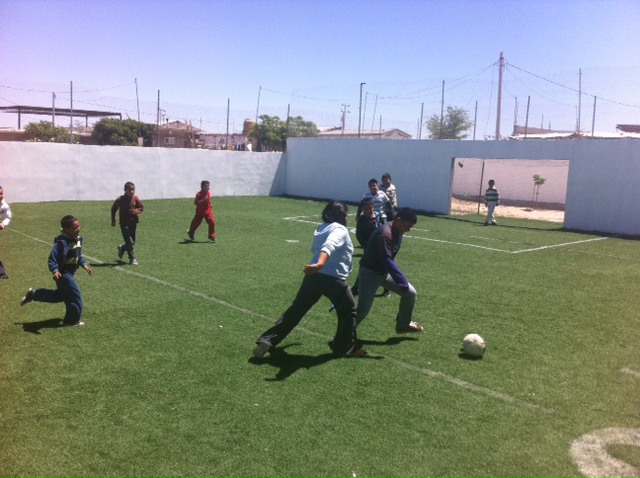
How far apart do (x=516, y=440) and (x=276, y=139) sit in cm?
4337

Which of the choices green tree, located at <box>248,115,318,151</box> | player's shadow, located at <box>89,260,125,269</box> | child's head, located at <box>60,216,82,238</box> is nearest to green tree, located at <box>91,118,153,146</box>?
green tree, located at <box>248,115,318,151</box>

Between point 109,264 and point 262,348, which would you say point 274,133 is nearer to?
point 109,264

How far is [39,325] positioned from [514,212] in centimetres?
2742

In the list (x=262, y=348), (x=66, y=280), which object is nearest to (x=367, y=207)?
(x=262, y=348)

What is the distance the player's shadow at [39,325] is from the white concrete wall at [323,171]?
1832 cm

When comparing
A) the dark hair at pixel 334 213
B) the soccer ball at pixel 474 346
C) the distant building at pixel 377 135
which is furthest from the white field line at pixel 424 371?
the distant building at pixel 377 135

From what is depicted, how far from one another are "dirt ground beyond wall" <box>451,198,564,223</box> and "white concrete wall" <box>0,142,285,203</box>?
11400mm

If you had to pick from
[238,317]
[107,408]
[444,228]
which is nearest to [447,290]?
[238,317]

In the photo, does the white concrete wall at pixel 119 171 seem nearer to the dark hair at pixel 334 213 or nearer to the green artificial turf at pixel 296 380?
the green artificial turf at pixel 296 380

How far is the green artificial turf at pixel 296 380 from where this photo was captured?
4508 millimetres

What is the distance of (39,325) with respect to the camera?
750 cm

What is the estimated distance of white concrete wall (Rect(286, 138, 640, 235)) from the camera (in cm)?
2169

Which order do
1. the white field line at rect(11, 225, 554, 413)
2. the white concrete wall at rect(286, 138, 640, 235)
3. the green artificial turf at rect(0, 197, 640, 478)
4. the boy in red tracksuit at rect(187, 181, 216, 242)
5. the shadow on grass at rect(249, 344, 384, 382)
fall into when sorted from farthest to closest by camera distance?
the white concrete wall at rect(286, 138, 640, 235) < the boy in red tracksuit at rect(187, 181, 216, 242) < the shadow on grass at rect(249, 344, 384, 382) < the white field line at rect(11, 225, 554, 413) < the green artificial turf at rect(0, 197, 640, 478)

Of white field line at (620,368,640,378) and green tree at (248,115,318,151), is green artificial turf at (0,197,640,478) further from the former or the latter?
green tree at (248,115,318,151)
